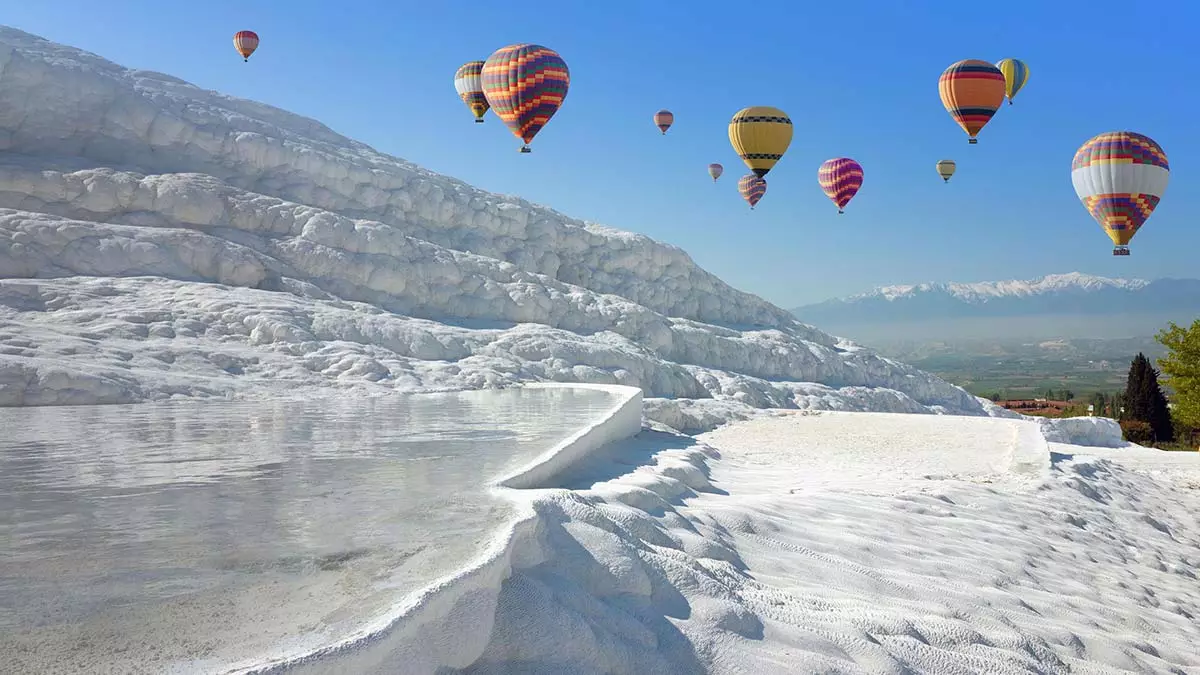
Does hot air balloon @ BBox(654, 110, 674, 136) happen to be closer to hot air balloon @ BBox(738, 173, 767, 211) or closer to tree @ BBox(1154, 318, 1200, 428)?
hot air balloon @ BBox(738, 173, 767, 211)

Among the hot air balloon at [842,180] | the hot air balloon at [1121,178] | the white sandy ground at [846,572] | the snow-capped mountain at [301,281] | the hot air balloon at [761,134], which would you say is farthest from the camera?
the hot air balloon at [842,180]

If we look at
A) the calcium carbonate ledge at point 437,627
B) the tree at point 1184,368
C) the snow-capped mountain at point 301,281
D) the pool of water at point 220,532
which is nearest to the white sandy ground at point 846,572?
the calcium carbonate ledge at point 437,627

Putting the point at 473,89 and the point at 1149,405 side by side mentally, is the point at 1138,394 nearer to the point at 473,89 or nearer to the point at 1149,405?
the point at 1149,405

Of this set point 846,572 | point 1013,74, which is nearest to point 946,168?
point 1013,74

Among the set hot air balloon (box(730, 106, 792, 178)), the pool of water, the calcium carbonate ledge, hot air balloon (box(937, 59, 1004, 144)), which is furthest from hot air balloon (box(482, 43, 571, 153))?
the calcium carbonate ledge

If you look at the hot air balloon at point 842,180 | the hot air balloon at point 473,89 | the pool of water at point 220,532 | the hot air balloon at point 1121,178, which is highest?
the hot air balloon at point 473,89

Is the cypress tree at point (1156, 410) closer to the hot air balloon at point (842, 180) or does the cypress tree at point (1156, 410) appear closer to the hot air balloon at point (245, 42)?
the hot air balloon at point (842, 180)
